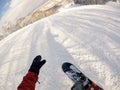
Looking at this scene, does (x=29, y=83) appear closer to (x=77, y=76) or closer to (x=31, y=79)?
(x=31, y=79)

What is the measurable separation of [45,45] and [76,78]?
7.42 feet

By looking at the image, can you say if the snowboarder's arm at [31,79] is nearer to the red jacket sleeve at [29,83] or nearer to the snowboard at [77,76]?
the red jacket sleeve at [29,83]

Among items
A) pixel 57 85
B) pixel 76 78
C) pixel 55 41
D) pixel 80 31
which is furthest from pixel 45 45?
pixel 76 78

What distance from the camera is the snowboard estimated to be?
4.54 m

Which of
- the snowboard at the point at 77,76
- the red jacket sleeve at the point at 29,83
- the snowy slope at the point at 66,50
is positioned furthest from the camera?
the snowy slope at the point at 66,50

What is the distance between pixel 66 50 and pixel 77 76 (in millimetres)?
1619

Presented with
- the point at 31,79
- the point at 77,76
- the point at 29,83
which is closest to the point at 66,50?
the point at 77,76

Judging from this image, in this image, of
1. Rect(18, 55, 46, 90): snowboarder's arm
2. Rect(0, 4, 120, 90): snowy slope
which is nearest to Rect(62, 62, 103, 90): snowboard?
Rect(0, 4, 120, 90): snowy slope

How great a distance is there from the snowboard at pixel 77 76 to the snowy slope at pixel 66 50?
20 centimetres

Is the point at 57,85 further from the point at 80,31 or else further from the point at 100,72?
the point at 80,31

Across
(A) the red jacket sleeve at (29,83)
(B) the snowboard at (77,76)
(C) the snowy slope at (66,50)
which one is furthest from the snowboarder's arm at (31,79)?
(C) the snowy slope at (66,50)

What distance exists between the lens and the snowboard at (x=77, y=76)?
4.54 m

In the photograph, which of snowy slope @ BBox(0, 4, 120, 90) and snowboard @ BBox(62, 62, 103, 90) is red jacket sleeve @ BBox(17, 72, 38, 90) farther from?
snowy slope @ BBox(0, 4, 120, 90)

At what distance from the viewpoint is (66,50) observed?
6523 millimetres
